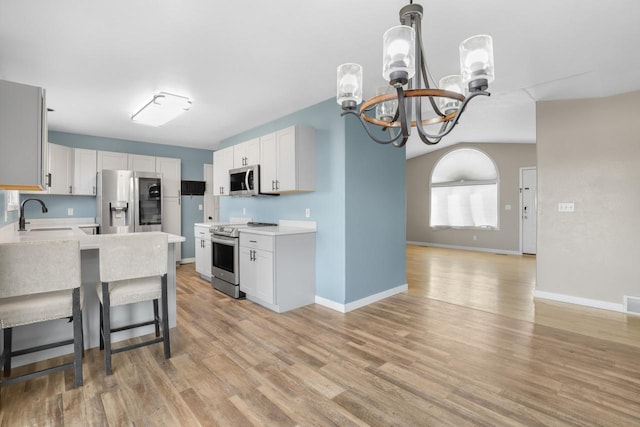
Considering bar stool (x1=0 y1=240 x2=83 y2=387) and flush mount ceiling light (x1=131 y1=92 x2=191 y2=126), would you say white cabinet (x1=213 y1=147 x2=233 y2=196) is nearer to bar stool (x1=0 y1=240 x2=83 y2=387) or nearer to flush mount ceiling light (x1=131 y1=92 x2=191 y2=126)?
flush mount ceiling light (x1=131 y1=92 x2=191 y2=126)

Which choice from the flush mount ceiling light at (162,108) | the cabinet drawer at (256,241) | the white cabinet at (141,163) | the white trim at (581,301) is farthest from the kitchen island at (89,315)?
the white trim at (581,301)

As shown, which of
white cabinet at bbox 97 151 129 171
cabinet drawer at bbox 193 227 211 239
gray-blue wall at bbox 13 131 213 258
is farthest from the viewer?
white cabinet at bbox 97 151 129 171

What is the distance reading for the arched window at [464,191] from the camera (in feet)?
26.4

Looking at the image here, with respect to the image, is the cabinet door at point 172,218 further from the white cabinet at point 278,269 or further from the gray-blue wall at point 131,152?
the white cabinet at point 278,269

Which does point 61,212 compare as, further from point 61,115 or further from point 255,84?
point 255,84

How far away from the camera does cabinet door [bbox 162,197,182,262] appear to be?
6008 millimetres

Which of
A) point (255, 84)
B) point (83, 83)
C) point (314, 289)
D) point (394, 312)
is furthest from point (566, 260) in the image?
point (83, 83)

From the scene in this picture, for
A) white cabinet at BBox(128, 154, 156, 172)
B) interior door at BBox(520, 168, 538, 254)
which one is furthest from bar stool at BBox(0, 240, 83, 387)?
interior door at BBox(520, 168, 538, 254)

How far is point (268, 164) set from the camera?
4102mm

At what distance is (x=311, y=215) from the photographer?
156 inches

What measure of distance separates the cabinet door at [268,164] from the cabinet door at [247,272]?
2.81 ft

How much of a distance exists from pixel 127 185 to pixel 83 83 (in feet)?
7.90

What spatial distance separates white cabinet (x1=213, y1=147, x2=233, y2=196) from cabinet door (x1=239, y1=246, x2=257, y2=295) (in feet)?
4.97

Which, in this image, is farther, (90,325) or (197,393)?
(90,325)
